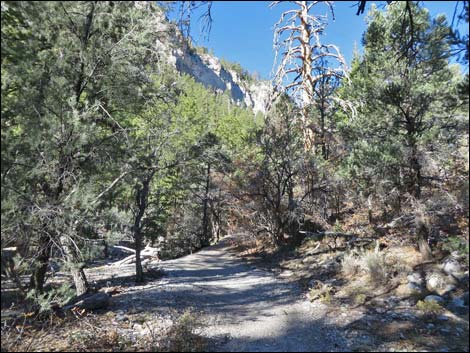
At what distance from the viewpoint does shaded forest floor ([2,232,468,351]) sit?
5.00m

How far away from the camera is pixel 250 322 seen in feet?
21.7

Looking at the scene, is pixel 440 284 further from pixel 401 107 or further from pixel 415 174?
pixel 401 107

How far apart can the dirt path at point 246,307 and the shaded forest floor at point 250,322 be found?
20mm

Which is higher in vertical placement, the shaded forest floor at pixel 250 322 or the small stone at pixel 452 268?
the small stone at pixel 452 268

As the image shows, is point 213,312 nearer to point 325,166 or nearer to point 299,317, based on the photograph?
point 299,317

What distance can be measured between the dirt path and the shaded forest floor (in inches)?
0.8

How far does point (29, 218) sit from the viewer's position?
15.5 ft

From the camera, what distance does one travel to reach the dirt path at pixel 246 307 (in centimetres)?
552

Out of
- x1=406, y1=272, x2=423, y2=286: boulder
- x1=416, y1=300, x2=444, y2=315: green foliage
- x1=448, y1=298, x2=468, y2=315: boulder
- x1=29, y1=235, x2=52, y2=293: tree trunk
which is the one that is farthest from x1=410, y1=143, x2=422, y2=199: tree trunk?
x1=29, y1=235, x2=52, y2=293: tree trunk

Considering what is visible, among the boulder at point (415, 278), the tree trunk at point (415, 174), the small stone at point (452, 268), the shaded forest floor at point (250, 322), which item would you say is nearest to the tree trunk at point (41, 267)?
the shaded forest floor at point (250, 322)

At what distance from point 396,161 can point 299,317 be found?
4557 mm

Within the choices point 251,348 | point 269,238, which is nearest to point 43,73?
point 251,348

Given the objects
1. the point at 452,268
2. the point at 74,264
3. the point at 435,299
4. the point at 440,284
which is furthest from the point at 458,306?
the point at 74,264

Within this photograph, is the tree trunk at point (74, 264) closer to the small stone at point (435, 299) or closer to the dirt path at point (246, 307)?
Result: the dirt path at point (246, 307)
